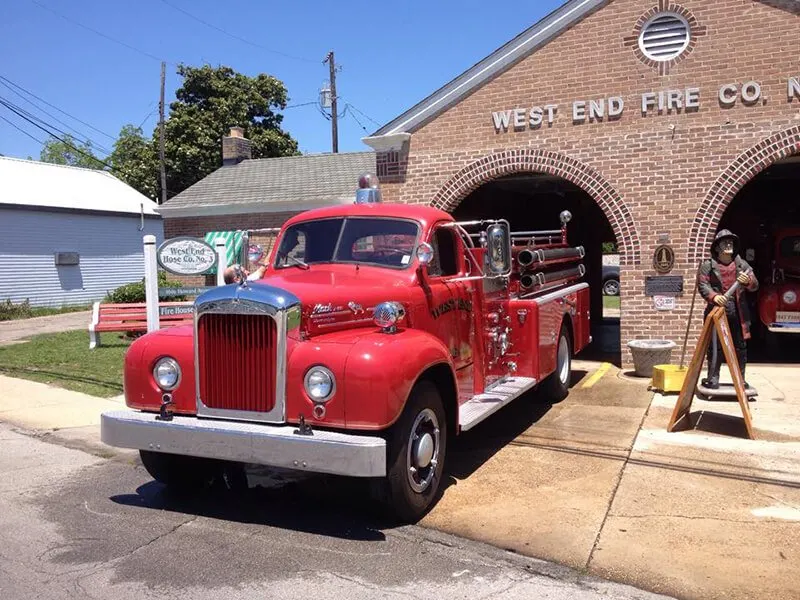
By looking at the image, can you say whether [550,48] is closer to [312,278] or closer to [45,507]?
[312,278]

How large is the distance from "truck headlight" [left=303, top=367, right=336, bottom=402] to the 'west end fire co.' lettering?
793 cm

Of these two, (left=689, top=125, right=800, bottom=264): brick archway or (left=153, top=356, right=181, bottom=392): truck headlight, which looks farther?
(left=689, top=125, right=800, bottom=264): brick archway

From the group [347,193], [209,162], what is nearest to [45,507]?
[347,193]

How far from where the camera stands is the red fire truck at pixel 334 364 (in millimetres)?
4426

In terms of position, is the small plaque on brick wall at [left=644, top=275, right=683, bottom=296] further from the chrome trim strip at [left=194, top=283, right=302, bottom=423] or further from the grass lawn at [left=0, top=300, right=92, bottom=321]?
the grass lawn at [left=0, top=300, right=92, bottom=321]

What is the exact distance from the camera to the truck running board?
18.5 ft

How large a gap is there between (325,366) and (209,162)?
3244 cm

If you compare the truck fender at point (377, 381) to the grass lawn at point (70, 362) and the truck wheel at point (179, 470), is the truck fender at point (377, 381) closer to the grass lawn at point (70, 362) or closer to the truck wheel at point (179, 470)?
the truck wheel at point (179, 470)

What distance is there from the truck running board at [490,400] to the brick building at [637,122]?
4464 millimetres

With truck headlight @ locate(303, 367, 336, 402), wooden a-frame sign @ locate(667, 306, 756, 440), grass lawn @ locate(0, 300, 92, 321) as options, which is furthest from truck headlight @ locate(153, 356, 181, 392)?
grass lawn @ locate(0, 300, 92, 321)

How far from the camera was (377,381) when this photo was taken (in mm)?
4367

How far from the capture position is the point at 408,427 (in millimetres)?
4691

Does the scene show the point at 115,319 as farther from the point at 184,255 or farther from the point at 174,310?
the point at 184,255

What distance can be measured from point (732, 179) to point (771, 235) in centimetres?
387
